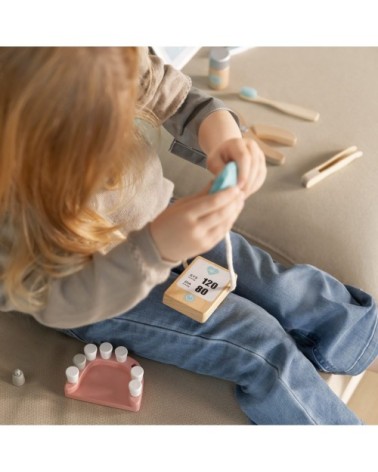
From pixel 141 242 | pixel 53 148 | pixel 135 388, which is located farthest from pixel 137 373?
pixel 53 148

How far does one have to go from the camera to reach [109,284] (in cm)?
76

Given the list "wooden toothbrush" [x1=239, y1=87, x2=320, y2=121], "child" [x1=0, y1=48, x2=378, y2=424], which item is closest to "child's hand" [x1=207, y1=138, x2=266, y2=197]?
"child" [x1=0, y1=48, x2=378, y2=424]

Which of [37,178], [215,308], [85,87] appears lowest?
[215,308]

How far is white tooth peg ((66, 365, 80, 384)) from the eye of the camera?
919 mm

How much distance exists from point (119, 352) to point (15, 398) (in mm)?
151

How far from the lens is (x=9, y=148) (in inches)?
26.4

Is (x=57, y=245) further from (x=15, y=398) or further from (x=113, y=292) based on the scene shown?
(x=15, y=398)

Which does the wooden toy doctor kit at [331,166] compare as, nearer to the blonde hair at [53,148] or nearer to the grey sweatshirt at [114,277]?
the grey sweatshirt at [114,277]

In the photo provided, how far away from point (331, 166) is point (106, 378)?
54 cm

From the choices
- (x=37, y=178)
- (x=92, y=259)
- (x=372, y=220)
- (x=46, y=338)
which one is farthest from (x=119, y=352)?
(x=372, y=220)

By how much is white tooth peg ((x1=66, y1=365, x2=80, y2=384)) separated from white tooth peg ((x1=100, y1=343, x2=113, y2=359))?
48 millimetres

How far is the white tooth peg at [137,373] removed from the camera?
0.93 m
